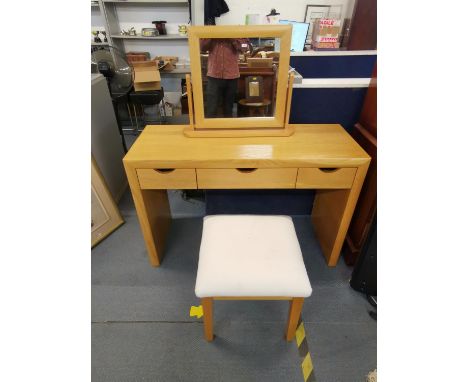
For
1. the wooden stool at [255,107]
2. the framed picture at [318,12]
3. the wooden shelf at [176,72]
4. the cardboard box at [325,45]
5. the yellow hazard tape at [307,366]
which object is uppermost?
the framed picture at [318,12]

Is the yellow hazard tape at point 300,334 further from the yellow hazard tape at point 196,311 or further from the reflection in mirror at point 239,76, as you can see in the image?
the reflection in mirror at point 239,76

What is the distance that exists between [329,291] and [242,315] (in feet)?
1.67

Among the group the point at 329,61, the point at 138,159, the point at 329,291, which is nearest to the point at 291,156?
the point at 138,159

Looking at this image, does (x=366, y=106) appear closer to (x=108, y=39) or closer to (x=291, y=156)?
(x=291, y=156)

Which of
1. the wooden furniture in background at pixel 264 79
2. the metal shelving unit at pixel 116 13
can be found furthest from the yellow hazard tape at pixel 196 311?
the metal shelving unit at pixel 116 13

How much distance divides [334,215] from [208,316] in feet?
2.90

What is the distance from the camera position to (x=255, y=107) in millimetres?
1364

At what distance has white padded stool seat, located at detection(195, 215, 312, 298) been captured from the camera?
0.86 metres

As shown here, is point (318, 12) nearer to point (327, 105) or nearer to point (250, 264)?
point (327, 105)

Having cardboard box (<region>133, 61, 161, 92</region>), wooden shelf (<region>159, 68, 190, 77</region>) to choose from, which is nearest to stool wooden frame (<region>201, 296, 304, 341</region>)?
cardboard box (<region>133, 61, 161, 92</region>)

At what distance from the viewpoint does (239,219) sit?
3.62 ft

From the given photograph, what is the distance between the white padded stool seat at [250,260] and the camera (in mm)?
864

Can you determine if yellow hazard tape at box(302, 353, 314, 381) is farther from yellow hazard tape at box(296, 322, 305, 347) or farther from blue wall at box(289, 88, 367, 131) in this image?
blue wall at box(289, 88, 367, 131)

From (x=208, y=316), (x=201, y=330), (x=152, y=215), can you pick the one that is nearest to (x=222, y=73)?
(x=152, y=215)
